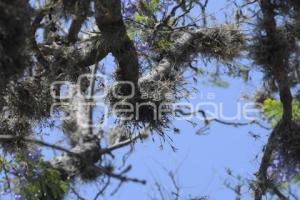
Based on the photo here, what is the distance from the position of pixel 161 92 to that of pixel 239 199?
103 cm

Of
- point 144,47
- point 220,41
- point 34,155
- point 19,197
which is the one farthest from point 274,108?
point 19,197

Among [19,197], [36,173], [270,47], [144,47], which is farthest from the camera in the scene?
[144,47]

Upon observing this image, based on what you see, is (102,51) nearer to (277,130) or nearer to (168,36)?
(168,36)

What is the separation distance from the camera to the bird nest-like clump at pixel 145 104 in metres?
4.41

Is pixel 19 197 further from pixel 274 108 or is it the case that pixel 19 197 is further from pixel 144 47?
pixel 274 108

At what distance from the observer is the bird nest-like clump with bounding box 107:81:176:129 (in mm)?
4406

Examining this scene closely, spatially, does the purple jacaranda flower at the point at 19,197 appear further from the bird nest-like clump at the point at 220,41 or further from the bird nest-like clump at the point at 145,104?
the bird nest-like clump at the point at 220,41

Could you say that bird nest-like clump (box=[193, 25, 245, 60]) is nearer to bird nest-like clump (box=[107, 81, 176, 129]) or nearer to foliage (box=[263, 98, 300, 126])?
foliage (box=[263, 98, 300, 126])

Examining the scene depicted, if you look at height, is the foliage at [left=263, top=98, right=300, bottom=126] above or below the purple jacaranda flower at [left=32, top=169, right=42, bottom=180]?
above

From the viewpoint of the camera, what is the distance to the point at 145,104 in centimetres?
438

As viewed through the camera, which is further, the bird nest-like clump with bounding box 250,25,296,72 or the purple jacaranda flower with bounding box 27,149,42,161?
the purple jacaranda flower with bounding box 27,149,42,161

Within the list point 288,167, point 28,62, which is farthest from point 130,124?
point 28,62

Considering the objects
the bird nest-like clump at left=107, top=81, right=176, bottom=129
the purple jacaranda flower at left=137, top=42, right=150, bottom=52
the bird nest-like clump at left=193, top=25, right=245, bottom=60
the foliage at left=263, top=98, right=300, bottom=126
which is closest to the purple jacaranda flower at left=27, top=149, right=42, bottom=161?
the bird nest-like clump at left=107, top=81, right=176, bottom=129

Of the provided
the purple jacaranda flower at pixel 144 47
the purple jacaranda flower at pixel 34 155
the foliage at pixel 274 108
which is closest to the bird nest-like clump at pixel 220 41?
the purple jacaranda flower at pixel 144 47
